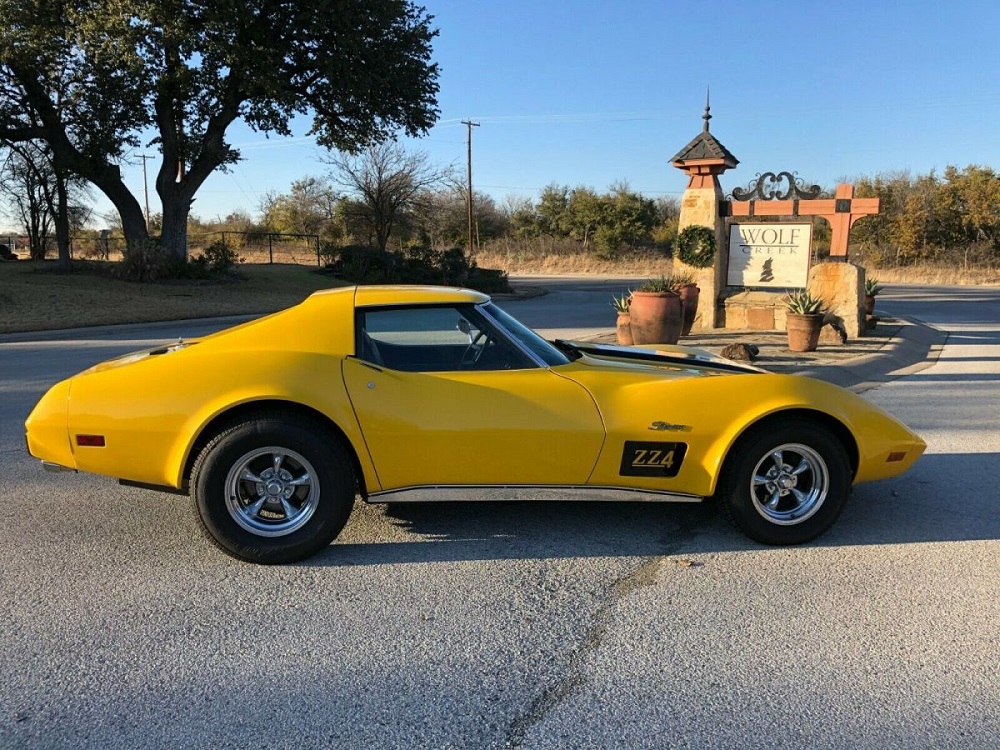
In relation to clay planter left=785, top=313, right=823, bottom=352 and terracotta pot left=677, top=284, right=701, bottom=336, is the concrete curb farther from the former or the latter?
terracotta pot left=677, top=284, right=701, bottom=336

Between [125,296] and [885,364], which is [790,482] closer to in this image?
[885,364]

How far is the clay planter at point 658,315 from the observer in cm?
1087

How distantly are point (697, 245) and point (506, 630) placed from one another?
11999 millimetres

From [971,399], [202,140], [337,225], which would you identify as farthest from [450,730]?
[337,225]

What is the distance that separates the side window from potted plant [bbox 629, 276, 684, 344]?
7220 mm

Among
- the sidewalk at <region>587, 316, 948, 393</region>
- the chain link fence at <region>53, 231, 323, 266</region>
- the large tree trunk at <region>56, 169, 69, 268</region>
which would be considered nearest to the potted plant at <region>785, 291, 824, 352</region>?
the sidewalk at <region>587, 316, 948, 393</region>

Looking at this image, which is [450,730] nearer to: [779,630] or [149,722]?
[149,722]

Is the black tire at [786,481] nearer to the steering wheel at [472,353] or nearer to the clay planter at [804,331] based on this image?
the steering wheel at [472,353]

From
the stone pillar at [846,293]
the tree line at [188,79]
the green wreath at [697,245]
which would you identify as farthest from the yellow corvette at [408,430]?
the tree line at [188,79]

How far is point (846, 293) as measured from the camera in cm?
1301

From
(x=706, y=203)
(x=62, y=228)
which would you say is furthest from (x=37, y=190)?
(x=706, y=203)

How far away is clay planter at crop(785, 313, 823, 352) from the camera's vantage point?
10.8 meters

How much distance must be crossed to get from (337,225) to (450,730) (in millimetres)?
40516

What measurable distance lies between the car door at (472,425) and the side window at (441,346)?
0.06 metres
